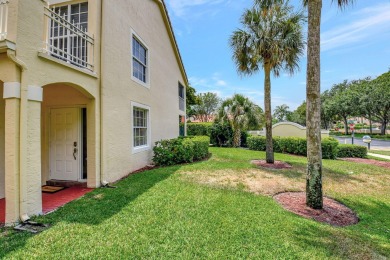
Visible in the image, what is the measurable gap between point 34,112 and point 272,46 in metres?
9.63

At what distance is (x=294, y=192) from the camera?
20.8ft

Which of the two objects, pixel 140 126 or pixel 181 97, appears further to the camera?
pixel 181 97

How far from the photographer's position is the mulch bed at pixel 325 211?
4.59 metres

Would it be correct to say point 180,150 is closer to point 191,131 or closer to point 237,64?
point 237,64

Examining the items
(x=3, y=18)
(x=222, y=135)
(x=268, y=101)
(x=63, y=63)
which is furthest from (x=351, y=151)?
(x=3, y=18)

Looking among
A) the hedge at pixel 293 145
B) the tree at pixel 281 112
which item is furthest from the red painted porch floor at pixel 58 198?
the tree at pixel 281 112

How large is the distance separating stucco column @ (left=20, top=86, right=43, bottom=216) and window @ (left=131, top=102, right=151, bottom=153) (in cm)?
421

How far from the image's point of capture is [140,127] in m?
9.33

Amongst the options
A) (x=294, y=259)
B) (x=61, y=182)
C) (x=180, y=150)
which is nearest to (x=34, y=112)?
(x=61, y=182)

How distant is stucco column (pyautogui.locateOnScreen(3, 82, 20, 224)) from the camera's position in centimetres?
385

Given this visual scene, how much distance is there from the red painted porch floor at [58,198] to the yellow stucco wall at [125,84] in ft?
2.93

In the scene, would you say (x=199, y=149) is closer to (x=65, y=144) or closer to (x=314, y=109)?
(x=65, y=144)

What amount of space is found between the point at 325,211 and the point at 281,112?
82.1 metres

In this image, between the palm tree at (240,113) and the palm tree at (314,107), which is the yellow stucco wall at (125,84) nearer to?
the palm tree at (314,107)
